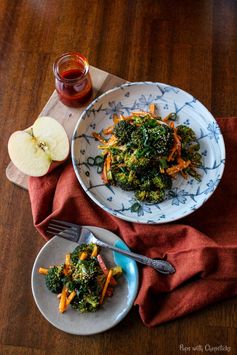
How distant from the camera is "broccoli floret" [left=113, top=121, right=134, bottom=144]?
1674 mm

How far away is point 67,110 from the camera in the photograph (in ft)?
6.16

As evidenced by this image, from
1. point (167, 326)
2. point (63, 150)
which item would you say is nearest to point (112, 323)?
point (167, 326)

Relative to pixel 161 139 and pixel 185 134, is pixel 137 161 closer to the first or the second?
pixel 161 139

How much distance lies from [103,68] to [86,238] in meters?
0.79

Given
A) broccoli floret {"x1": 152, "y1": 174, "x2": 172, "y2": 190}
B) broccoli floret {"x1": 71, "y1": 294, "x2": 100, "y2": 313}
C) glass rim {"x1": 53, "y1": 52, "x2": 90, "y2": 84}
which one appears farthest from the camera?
glass rim {"x1": 53, "y1": 52, "x2": 90, "y2": 84}

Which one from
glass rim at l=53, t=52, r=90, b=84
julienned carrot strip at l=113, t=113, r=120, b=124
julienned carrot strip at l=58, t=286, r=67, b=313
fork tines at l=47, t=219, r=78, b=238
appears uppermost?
glass rim at l=53, t=52, r=90, b=84

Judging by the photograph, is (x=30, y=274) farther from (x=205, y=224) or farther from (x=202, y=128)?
(x=202, y=128)

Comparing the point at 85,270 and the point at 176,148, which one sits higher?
the point at 176,148

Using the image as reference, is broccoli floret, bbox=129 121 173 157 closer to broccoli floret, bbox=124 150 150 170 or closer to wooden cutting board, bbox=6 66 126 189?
broccoli floret, bbox=124 150 150 170

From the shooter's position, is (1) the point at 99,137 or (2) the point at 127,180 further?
(1) the point at 99,137

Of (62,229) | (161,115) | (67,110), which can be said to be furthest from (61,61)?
(62,229)

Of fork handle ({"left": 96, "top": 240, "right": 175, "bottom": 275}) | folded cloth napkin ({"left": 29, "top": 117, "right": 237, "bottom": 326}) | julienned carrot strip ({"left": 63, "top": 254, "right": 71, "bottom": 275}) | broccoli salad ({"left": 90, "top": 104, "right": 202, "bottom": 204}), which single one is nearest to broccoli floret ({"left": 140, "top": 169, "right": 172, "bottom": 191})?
broccoli salad ({"left": 90, "top": 104, "right": 202, "bottom": 204})

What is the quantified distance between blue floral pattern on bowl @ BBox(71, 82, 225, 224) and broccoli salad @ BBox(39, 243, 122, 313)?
0.63ft

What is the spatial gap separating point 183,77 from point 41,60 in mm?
647
